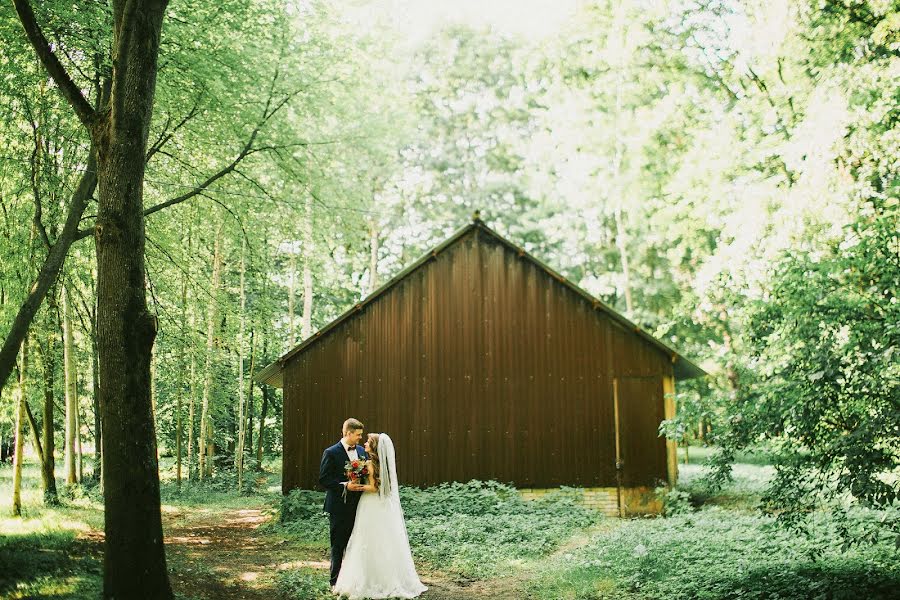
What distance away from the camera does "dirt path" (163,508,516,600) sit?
8.73m

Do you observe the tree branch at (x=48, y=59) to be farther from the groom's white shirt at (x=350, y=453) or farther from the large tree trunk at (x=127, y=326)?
the groom's white shirt at (x=350, y=453)

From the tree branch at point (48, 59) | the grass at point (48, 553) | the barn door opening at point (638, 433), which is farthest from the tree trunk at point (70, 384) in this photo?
the barn door opening at point (638, 433)

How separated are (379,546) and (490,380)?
8.31 metres

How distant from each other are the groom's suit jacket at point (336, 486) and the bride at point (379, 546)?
14 cm

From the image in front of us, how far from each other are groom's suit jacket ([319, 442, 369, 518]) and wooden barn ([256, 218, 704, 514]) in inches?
299

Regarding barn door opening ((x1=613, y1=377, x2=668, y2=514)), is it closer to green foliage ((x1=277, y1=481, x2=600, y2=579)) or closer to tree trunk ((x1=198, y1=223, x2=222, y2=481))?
green foliage ((x1=277, y1=481, x2=600, y2=579))

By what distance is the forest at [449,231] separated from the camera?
7.03m

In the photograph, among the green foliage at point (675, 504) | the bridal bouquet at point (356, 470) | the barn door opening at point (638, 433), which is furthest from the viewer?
the barn door opening at point (638, 433)

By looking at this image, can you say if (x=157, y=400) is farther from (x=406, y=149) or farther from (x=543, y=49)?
(x=543, y=49)

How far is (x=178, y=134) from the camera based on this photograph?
45.7 ft

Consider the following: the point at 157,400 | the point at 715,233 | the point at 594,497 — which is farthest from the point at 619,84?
the point at 157,400

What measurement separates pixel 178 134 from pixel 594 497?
1105cm

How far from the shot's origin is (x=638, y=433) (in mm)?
16094

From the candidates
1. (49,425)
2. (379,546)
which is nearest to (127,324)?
(379,546)
